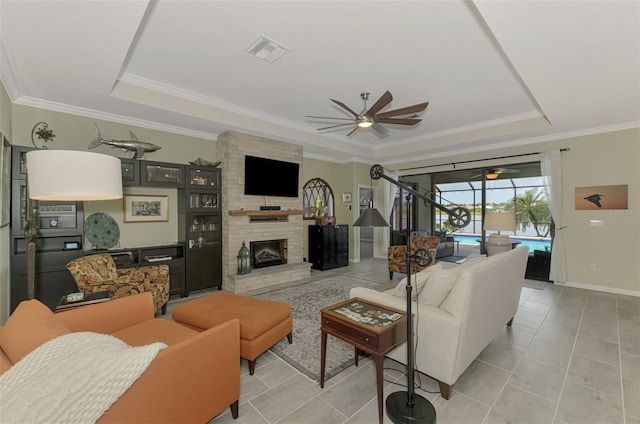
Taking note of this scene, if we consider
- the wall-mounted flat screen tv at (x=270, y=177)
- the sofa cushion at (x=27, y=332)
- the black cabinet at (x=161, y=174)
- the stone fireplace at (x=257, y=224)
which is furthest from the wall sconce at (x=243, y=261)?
the sofa cushion at (x=27, y=332)

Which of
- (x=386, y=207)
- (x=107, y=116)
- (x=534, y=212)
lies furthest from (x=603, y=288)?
(x=107, y=116)

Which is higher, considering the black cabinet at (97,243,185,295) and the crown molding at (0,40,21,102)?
the crown molding at (0,40,21,102)

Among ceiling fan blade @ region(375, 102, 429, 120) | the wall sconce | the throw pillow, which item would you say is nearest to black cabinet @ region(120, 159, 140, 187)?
the wall sconce

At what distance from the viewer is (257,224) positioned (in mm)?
5086

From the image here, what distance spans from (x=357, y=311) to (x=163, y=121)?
157 inches

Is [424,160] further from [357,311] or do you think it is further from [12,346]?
[12,346]

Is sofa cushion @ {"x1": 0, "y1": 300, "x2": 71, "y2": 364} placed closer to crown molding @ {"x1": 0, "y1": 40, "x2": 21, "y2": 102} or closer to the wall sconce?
crown molding @ {"x1": 0, "y1": 40, "x2": 21, "y2": 102}

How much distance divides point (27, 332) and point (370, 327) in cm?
175

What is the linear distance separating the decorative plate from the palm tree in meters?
7.36

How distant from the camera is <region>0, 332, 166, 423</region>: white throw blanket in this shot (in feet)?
2.82

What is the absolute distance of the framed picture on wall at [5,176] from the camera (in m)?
2.62

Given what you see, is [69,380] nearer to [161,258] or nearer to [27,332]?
[27,332]

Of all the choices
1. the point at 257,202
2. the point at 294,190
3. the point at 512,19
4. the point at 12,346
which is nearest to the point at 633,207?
the point at 512,19

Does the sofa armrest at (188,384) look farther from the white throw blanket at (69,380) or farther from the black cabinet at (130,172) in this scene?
the black cabinet at (130,172)
